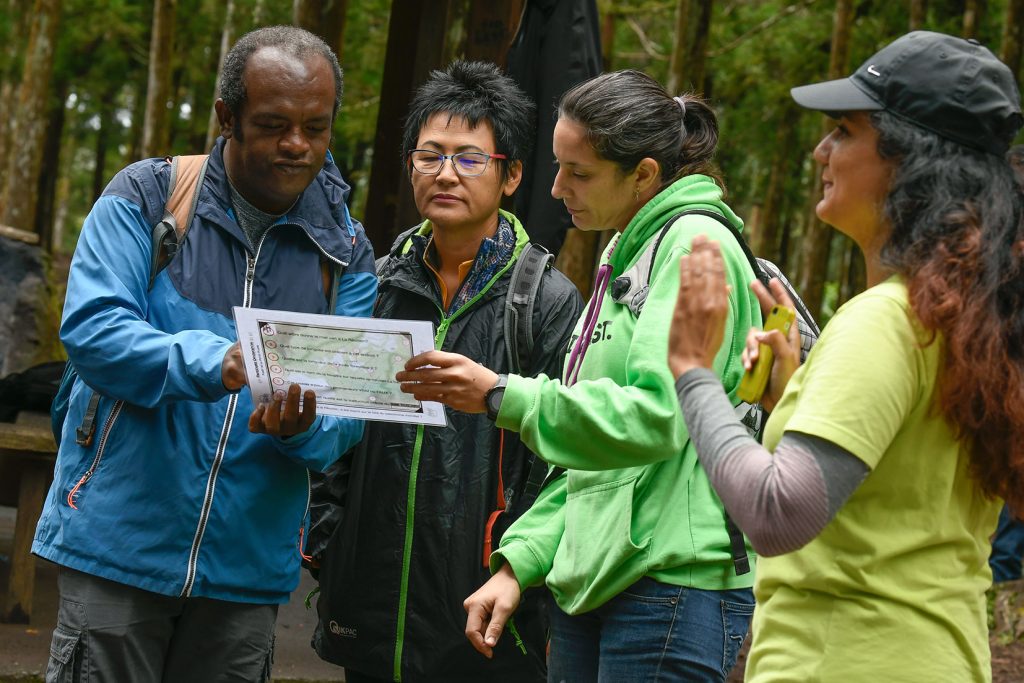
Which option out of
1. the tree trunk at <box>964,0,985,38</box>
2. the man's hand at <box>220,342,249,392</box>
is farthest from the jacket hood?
the tree trunk at <box>964,0,985,38</box>

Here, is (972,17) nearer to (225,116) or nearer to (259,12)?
(259,12)

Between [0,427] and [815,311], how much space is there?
41.0ft

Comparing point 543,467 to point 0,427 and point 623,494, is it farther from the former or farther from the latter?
point 0,427

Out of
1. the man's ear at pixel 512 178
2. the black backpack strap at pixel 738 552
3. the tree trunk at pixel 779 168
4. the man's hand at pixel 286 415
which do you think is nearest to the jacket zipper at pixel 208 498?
the man's hand at pixel 286 415

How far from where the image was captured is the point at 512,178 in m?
4.06

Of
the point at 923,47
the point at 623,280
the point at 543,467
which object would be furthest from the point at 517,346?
the point at 923,47

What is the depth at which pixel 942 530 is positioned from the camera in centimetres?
211

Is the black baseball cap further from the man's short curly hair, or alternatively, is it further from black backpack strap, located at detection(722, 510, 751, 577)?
the man's short curly hair

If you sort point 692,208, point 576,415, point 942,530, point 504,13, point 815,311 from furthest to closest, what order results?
point 815,311 < point 504,13 < point 692,208 < point 576,415 < point 942,530

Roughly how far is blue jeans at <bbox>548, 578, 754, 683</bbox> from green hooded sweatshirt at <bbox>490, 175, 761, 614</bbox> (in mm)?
32

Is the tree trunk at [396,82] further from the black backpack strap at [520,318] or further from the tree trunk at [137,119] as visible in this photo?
the tree trunk at [137,119]

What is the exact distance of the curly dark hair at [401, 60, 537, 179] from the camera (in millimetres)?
3945

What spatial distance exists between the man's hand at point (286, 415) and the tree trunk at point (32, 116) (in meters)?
17.1

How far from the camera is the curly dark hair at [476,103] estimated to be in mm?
3945
